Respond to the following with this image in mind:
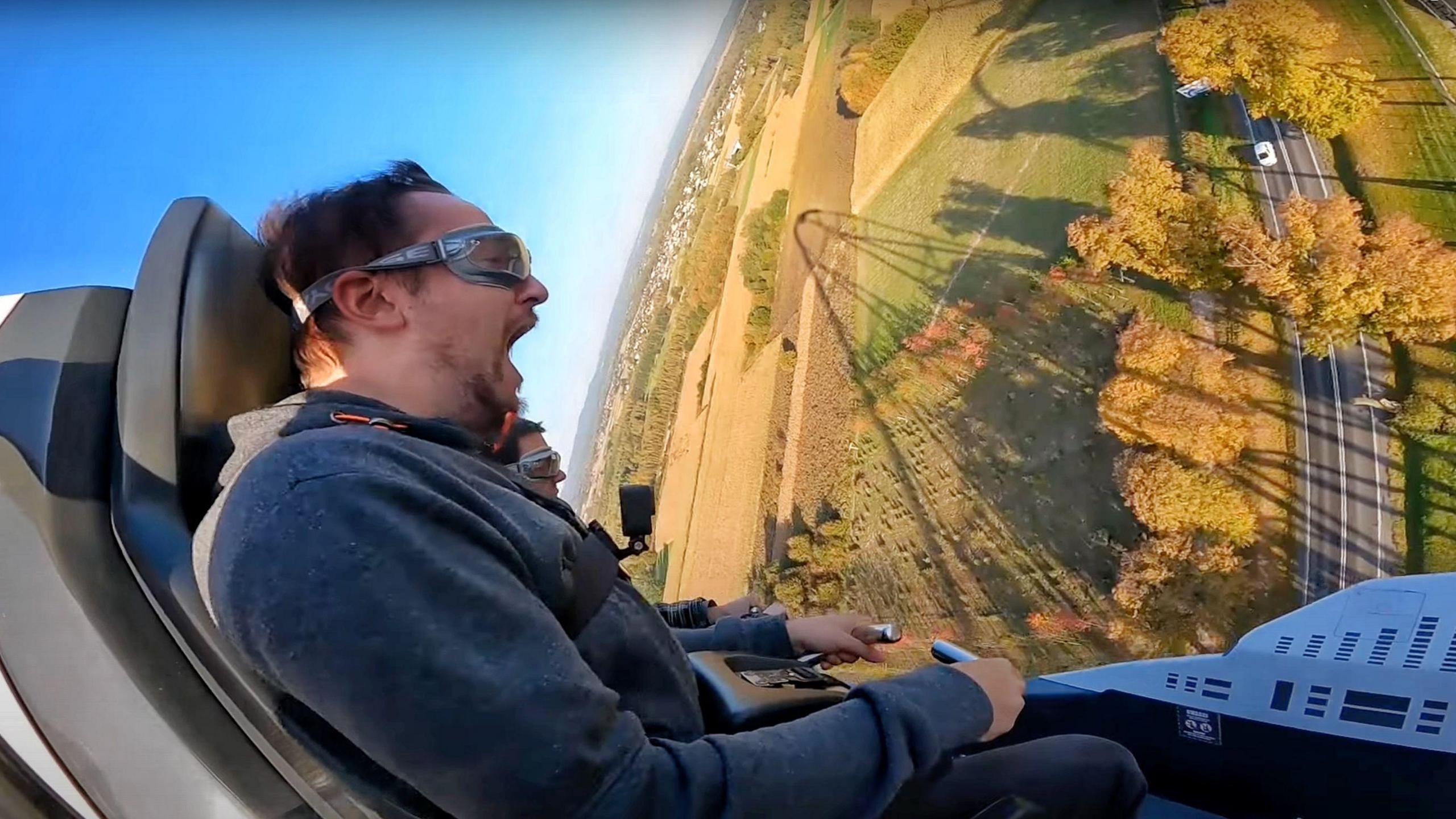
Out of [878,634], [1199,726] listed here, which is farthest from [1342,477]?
[878,634]

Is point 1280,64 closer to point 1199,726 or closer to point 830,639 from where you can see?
point 1199,726

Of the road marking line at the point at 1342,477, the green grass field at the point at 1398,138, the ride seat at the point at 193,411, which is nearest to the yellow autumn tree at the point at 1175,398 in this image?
the road marking line at the point at 1342,477

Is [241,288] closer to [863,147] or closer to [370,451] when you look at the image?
[370,451]

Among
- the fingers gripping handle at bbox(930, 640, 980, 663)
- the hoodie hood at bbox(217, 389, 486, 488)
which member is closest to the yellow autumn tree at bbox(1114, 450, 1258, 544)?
the fingers gripping handle at bbox(930, 640, 980, 663)

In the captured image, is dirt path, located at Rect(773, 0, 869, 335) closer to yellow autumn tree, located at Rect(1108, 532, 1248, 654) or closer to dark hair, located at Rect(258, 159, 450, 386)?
yellow autumn tree, located at Rect(1108, 532, 1248, 654)

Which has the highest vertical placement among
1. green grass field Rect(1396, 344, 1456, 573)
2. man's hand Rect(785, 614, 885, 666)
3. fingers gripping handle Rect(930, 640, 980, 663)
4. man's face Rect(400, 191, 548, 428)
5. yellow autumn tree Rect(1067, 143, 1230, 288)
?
yellow autumn tree Rect(1067, 143, 1230, 288)

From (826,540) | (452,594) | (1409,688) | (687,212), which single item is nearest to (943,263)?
(826,540)

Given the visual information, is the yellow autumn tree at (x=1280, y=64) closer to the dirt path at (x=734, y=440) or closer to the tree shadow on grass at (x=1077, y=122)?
the tree shadow on grass at (x=1077, y=122)
